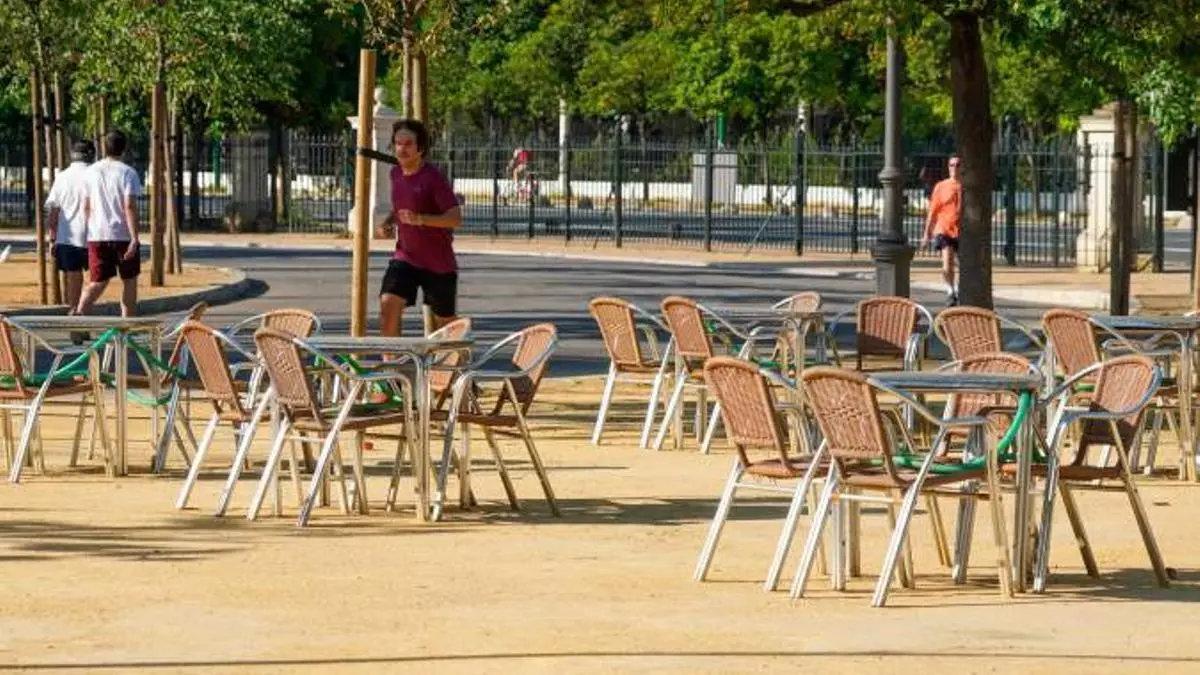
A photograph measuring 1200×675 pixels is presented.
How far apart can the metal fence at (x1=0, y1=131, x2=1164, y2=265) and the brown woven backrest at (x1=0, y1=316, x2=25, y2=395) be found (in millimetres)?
30171

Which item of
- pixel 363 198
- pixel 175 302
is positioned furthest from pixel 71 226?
pixel 175 302

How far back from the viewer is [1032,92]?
61.1 meters

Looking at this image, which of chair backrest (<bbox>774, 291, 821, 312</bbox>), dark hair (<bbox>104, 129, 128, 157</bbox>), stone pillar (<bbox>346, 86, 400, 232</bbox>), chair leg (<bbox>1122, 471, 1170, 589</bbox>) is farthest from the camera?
stone pillar (<bbox>346, 86, 400, 232</bbox>)

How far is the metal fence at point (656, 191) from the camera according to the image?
1882 inches

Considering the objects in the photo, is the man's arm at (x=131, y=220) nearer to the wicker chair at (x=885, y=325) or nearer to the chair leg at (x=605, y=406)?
the chair leg at (x=605, y=406)

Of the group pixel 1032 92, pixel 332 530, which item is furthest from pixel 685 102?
pixel 332 530

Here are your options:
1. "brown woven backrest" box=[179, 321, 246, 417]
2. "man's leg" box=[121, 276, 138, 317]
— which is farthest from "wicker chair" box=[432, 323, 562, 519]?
"man's leg" box=[121, 276, 138, 317]

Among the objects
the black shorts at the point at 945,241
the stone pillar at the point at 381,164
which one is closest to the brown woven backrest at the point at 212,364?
the black shorts at the point at 945,241

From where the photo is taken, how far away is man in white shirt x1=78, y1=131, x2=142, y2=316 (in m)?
21.6

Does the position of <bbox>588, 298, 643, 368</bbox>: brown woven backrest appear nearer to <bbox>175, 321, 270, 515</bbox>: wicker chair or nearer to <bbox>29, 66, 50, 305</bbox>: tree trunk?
<bbox>175, 321, 270, 515</bbox>: wicker chair

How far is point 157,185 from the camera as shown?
32125 mm

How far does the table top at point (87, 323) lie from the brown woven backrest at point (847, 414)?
504cm

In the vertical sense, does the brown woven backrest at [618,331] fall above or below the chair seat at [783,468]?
above

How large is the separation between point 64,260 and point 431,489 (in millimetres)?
9573
